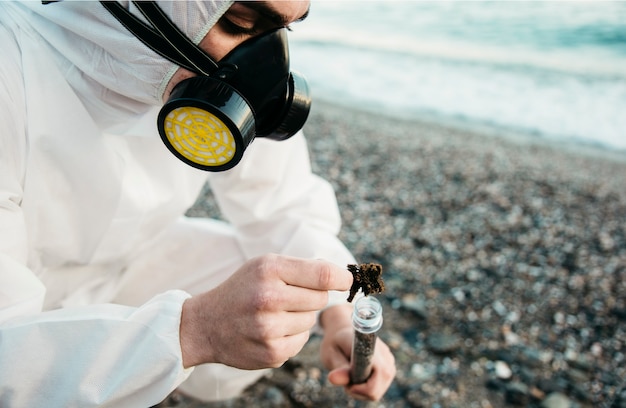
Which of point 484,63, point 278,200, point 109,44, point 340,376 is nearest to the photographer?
point 109,44

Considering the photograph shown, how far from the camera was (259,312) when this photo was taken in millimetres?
1152

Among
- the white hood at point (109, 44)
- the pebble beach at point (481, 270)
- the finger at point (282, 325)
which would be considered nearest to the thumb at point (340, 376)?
the finger at point (282, 325)

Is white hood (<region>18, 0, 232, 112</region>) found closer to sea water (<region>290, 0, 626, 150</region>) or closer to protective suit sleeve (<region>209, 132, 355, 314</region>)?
protective suit sleeve (<region>209, 132, 355, 314</region>)

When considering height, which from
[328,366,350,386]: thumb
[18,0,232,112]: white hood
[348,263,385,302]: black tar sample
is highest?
[18,0,232,112]: white hood

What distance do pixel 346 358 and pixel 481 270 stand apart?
158cm

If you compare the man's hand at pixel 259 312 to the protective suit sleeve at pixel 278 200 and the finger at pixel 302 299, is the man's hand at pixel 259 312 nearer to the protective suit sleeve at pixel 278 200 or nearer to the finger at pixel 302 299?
the finger at pixel 302 299

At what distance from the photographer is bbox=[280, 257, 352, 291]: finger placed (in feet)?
3.85

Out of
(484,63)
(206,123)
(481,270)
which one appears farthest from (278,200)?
(484,63)

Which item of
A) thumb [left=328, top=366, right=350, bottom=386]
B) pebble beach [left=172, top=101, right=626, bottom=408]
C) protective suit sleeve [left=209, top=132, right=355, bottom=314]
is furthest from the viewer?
pebble beach [left=172, top=101, right=626, bottom=408]

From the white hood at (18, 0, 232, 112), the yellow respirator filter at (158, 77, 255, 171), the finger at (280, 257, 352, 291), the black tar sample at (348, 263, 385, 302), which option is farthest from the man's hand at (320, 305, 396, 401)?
the white hood at (18, 0, 232, 112)

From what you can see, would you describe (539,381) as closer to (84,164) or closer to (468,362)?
(468,362)

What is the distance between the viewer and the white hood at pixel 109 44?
1215 mm

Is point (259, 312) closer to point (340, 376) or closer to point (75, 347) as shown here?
point (75, 347)

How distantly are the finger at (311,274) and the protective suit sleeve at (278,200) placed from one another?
619 millimetres
